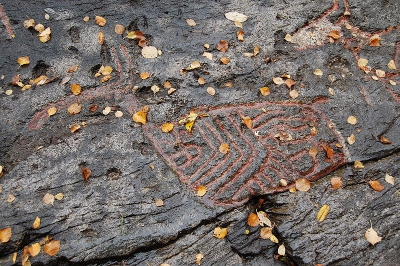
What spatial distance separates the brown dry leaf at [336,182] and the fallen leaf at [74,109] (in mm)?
2119

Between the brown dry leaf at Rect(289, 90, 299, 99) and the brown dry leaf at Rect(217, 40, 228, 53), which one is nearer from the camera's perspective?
the brown dry leaf at Rect(289, 90, 299, 99)

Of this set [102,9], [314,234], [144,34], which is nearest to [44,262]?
[314,234]

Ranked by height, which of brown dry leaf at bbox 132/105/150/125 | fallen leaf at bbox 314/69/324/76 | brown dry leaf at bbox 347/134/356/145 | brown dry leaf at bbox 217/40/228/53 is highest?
brown dry leaf at bbox 217/40/228/53

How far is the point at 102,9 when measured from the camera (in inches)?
137

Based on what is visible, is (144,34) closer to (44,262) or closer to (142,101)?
(142,101)

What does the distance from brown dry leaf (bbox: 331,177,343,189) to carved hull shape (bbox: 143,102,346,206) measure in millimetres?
88

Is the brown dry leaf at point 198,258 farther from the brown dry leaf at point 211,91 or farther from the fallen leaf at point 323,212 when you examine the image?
the brown dry leaf at point 211,91

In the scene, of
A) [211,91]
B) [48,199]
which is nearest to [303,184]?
[211,91]

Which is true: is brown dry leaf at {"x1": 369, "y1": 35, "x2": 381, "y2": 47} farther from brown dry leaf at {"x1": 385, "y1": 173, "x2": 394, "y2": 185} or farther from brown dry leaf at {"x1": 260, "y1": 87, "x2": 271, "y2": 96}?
brown dry leaf at {"x1": 385, "y1": 173, "x2": 394, "y2": 185}

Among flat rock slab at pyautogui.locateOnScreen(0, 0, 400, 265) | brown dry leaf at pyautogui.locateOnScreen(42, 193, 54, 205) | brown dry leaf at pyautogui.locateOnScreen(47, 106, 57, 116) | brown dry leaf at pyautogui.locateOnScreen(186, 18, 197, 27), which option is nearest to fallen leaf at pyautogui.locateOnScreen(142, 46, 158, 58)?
flat rock slab at pyautogui.locateOnScreen(0, 0, 400, 265)

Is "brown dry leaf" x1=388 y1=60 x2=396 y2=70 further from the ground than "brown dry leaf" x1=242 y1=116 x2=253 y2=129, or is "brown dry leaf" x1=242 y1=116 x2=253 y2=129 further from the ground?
"brown dry leaf" x1=388 y1=60 x2=396 y2=70

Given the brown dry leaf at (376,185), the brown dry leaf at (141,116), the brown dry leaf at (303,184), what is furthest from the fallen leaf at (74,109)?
the brown dry leaf at (376,185)

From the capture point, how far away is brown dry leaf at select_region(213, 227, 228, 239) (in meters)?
2.56

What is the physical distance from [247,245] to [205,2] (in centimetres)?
244
